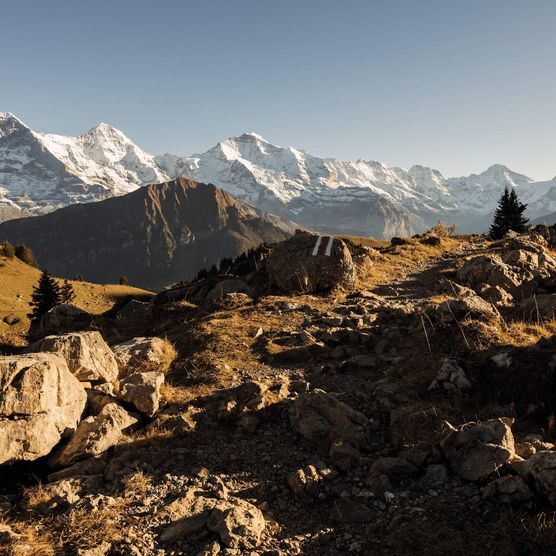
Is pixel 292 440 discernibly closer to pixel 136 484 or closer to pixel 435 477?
pixel 435 477

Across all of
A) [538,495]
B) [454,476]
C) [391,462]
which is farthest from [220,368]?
[538,495]

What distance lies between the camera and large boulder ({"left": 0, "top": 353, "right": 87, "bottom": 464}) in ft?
26.1

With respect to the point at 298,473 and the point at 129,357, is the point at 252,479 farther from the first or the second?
the point at 129,357

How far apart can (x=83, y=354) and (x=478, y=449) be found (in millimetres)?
9270

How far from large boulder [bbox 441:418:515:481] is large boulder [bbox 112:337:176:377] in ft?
28.9

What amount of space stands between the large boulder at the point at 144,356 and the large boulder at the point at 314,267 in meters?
9.00

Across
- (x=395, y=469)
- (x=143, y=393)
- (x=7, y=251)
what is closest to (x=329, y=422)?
(x=395, y=469)

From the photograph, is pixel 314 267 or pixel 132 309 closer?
pixel 314 267

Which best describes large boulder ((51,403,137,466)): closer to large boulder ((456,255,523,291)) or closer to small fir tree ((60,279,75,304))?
large boulder ((456,255,523,291))

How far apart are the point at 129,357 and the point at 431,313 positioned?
33.9 feet

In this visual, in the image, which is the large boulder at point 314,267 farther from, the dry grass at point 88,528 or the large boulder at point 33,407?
the dry grass at point 88,528

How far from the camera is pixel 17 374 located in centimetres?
838

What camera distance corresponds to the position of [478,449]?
7215mm

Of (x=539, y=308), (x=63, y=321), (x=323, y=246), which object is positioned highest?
(x=323, y=246)
